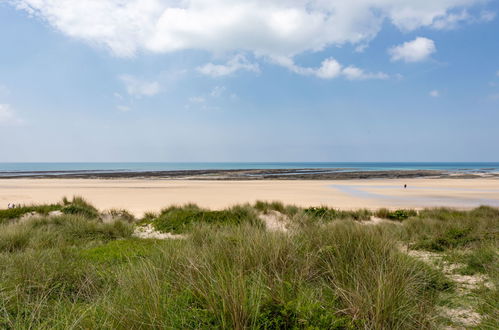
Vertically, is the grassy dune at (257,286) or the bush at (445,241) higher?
the grassy dune at (257,286)

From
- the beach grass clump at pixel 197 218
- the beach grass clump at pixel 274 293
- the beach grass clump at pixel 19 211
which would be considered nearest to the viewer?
the beach grass clump at pixel 274 293

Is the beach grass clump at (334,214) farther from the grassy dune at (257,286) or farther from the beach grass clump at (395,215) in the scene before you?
the grassy dune at (257,286)

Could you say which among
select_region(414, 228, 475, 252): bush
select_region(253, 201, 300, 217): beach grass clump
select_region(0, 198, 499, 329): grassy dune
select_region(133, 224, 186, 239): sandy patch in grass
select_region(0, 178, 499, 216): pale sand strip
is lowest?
select_region(0, 178, 499, 216): pale sand strip

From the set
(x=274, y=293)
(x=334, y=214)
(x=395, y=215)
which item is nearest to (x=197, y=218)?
(x=334, y=214)

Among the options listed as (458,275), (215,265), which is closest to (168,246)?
(215,265)

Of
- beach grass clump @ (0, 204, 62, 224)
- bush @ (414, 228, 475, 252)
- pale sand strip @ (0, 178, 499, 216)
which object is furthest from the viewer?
pale sand strip @ (0, 178, 499, 216)

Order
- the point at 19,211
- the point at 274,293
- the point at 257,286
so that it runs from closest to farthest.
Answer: the point at 257,286
the point at 274,293
the point at 19,211

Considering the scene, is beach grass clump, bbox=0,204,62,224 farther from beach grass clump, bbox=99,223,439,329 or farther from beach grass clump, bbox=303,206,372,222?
beach grass clump, bbox=303,206,372,222

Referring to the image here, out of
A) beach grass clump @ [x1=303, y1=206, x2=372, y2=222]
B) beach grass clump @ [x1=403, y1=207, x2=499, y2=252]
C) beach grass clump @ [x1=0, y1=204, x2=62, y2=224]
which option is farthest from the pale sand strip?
beach grass clump @ [x1=403, y1=207, x2=499, y2=252]

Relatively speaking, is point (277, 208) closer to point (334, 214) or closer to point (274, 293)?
point (334, 214)

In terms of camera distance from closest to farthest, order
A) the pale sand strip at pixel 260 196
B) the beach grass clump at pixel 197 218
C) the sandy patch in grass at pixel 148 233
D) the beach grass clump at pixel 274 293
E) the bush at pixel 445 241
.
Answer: the beach grass clump at pixel 274 293, the bush at pixel 445 241, the sandy patch in grass at pixel 148 233, the beach grass clump at pixel 197 218, the pale sand strip at pixel 260 196

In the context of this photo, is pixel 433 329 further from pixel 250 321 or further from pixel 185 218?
pixel 185 218

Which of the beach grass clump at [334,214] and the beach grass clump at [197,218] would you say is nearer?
the beach grass clump at [197,218]

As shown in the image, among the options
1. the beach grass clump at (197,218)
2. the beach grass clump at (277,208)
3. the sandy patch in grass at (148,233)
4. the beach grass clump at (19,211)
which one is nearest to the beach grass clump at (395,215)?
the beach grass clump at (277,208)
